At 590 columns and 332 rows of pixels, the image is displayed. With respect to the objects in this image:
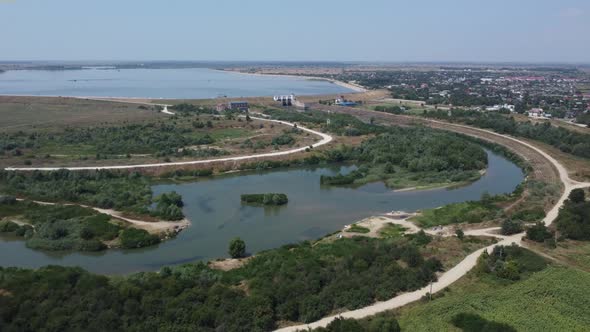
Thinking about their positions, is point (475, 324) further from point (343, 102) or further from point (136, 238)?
point (343, 102)

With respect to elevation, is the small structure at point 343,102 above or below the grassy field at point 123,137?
above

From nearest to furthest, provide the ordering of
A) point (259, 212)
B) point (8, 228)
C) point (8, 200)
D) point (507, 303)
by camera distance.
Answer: point (507, 303), point (8, 228), point (8, 200), point (259, 212)

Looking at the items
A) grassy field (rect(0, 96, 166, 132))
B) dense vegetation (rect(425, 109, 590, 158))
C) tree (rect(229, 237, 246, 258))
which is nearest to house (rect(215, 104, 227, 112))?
grassy field (rect(0, 96, 166, 132))

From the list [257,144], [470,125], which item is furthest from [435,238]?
[470,125]

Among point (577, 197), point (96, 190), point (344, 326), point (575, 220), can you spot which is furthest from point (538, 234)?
point (96, 190)

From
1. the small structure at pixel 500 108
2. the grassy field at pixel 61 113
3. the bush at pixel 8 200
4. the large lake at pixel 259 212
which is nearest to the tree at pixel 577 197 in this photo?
the large lake at pixel 259 212

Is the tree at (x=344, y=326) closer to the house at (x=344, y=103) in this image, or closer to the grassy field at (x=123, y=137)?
the grassy field at (x=123, y=137)
